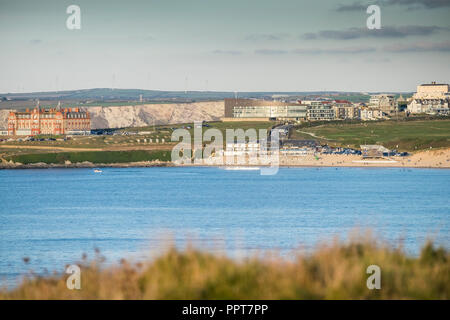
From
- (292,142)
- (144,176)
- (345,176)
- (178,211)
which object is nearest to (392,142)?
(292,142)

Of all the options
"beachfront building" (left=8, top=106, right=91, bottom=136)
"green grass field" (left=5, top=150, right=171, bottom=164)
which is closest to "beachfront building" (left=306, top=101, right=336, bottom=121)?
"beachfront building" (left=8, top=106, right=91, bottom=136)

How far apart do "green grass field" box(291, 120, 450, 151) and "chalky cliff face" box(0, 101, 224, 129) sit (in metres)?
65.7

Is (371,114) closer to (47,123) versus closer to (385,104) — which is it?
(385,104)

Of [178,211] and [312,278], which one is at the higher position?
[312,278]

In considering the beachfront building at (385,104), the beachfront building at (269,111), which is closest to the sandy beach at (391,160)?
the beachfront building at (269,111)

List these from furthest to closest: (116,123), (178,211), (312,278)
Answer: (116,123)
(178,211)
(312,278)

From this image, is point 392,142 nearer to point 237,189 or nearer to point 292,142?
point 292,142

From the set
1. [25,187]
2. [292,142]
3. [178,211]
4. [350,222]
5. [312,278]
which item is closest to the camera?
[312,278]

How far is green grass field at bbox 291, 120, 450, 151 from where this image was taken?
297 feet

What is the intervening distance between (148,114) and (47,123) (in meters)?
65.4

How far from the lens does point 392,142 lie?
92.7m

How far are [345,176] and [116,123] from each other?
107m

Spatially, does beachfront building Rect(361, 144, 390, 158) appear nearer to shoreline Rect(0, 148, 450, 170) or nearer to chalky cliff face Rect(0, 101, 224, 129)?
shoreline Rect(0, 148, 450, 170)

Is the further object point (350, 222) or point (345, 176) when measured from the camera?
point (345, 176)
